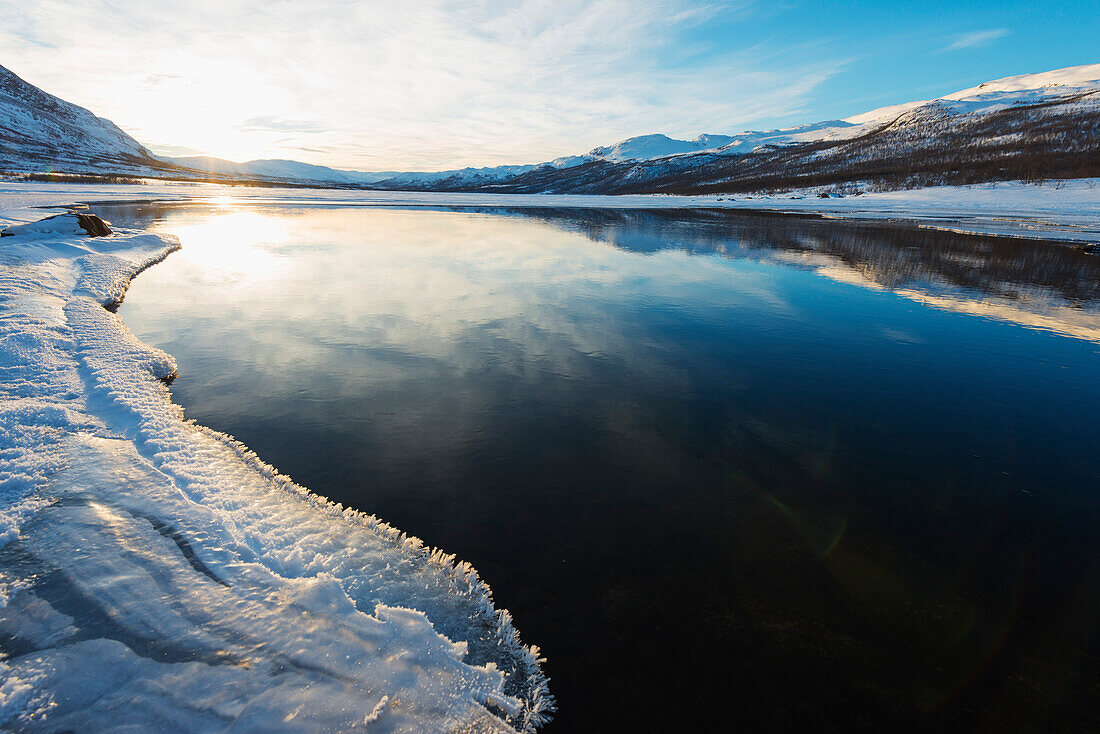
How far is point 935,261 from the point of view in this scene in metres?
18.8

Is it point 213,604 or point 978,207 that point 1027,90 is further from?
point 213,604

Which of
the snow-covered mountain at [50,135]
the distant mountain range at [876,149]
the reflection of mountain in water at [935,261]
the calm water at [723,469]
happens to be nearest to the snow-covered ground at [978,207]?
the distant mountain range at [876,149]

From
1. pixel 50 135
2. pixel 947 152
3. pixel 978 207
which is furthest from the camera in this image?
pixel 50 135

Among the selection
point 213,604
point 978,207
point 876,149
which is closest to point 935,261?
point 213,604

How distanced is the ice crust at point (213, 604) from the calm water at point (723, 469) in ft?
1.23

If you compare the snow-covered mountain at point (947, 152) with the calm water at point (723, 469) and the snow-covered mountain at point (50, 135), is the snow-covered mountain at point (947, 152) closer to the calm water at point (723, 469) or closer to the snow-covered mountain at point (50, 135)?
the calm water at point (723, 469)

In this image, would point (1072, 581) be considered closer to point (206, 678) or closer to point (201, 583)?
point (206, 678)

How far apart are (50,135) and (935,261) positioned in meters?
225

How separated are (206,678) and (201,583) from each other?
2.96ft

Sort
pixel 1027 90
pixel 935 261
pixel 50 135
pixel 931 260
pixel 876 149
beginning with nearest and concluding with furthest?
pixel 935 261 → pixel 931 260 → pixel 876 149 → pixel 50 135 → pixel 1027 90

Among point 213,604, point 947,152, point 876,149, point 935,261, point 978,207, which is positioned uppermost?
point 876,149

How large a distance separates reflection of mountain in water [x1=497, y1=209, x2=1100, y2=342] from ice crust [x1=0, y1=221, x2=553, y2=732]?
14297 mm

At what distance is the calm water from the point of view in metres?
3.09

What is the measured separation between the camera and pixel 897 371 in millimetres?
8211
